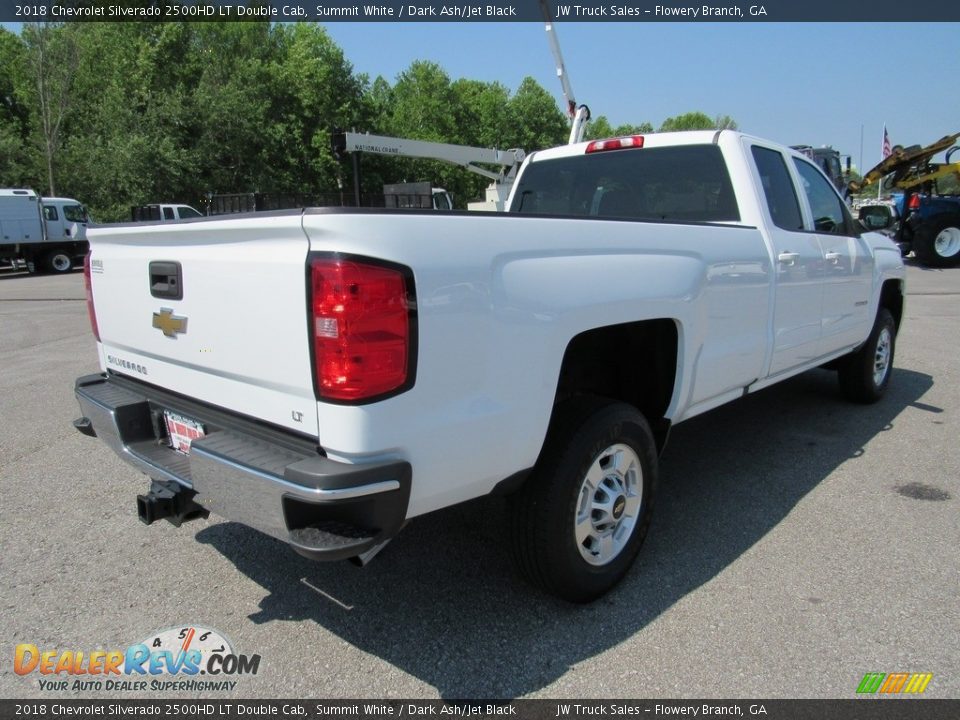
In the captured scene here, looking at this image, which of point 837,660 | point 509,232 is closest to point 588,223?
point 509,232

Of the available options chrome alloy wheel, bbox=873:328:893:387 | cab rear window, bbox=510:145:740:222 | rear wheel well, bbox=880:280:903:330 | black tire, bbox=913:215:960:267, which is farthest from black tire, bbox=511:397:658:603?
black tire, bbox=913:215:960:267

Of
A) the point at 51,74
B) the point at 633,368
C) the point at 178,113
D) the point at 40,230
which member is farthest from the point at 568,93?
the point at 51,74

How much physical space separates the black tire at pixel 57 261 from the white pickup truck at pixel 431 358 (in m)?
24.4

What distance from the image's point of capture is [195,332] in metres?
2.42

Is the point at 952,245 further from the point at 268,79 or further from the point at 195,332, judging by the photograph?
the point at 268,79

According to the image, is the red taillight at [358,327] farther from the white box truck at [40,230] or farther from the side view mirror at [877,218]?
the white box truck at [40,230]

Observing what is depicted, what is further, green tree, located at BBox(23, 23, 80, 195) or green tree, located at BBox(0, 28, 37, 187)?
green tree, located at BBox(0, 28, 37, 187)

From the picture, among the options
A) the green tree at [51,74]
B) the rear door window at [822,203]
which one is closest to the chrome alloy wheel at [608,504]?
the rear door window at [822,203]

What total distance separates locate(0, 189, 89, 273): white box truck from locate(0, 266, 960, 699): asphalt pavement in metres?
21.9

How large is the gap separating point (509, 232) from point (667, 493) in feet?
7.51

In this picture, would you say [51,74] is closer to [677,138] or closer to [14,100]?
[14,100]

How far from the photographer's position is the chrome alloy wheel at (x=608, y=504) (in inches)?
105

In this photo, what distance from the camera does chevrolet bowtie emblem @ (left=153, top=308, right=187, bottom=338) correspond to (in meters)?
2.50

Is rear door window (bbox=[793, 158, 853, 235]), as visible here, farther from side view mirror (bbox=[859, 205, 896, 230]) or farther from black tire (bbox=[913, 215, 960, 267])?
black tire (bbox=[913, 215, 960, 267])
